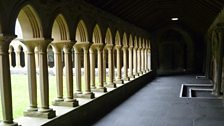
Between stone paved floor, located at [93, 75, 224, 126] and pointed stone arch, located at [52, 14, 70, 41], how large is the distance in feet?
6.39

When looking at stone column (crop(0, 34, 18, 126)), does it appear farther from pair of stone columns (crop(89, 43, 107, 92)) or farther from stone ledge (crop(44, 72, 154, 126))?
pair of stone columns (crop(89, 43, 107, 92))

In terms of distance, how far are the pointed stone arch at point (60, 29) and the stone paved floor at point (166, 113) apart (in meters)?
1.95

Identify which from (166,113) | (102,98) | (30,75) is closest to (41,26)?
(30,75)

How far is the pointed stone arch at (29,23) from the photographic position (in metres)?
4.04

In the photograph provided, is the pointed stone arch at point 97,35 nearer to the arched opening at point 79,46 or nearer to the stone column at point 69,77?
the arched opening at point 79,46

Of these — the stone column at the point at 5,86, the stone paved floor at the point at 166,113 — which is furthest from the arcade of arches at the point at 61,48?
the stone paved floor at the point at 166,113

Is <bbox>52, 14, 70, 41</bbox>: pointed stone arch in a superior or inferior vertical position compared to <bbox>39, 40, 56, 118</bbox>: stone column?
superior

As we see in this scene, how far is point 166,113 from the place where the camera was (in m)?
6.18

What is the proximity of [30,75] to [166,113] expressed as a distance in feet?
11.3

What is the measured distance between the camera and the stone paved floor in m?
5.34

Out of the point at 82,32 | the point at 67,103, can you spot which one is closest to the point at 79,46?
the point at 82,32

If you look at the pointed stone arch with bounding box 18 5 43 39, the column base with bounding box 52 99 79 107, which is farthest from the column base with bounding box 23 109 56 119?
the pointed stone arch with bounding box 18 5 43 39

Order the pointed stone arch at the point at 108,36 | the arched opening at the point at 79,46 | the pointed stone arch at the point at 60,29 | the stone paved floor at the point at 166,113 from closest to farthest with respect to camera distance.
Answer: the pointed stone arch at the point at 60,29
the stone paved floor at the point at 166,113
the arched opening at the point at 79,46
the pointed stone arch at the point at 108,36

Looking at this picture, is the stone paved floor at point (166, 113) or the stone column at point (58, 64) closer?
the stone column at point (58, 64)
